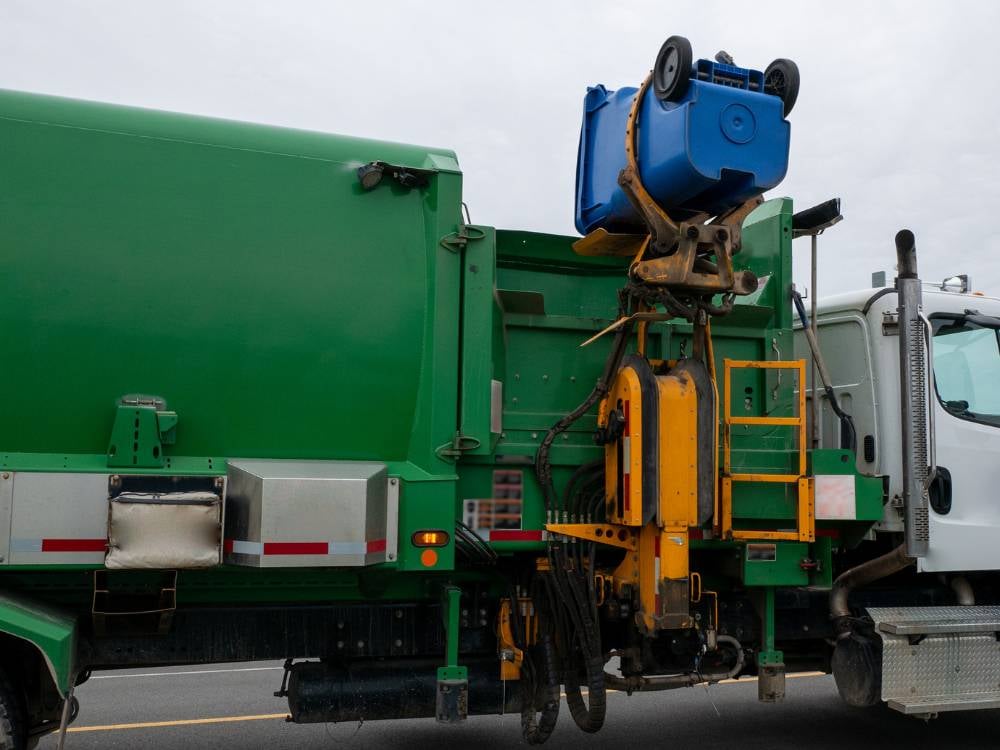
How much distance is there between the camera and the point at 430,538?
3.70m

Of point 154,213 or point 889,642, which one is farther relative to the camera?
point 889,642

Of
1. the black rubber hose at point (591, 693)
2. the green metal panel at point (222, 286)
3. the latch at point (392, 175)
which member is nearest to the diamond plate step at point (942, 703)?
the black rubber hose at point (591, 693)

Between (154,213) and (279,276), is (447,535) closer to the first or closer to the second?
(279,276)

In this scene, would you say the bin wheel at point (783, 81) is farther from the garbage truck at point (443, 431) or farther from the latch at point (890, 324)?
the latch at point (890, 324)

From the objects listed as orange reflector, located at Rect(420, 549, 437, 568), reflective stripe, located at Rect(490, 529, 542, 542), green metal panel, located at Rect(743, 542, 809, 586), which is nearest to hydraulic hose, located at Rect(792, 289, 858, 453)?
green metal panel, located at Rect(743, 542, 809, 586)

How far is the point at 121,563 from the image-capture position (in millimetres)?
3279

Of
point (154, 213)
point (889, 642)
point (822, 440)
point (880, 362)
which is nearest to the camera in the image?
point (154, 213)

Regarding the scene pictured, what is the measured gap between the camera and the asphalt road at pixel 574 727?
5348mm

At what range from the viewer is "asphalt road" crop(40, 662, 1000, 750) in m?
5.35

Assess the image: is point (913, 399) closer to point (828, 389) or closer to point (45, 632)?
point (828, 389)

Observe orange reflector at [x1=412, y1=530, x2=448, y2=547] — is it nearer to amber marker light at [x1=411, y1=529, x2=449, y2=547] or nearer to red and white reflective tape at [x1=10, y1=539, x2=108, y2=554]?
amber marker light at [x1=411, y1=529, x2=449, y2=547]

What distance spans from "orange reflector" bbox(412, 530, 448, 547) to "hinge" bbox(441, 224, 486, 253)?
4.10 ft

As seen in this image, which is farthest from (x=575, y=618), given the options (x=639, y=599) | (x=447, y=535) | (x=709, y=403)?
(x=709, y=403)

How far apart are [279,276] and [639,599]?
7.17 ft
